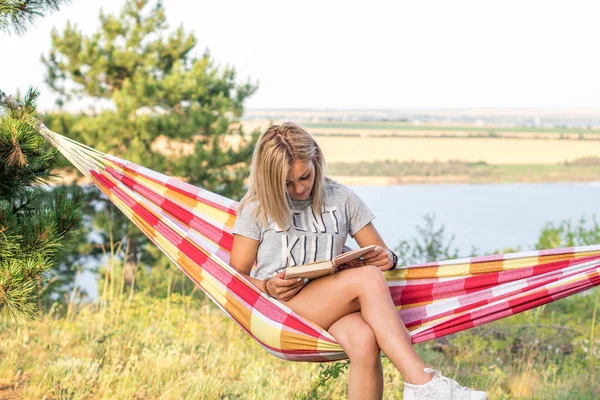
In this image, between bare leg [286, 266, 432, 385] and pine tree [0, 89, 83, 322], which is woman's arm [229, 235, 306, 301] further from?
pine tree [0, 89, 83, 322]

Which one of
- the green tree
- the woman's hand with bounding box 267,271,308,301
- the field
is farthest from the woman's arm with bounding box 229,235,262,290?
the field

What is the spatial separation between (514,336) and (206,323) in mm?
1700

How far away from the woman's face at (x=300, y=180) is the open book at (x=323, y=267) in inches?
9.9

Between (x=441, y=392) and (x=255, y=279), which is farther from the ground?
(x=255, y=279)

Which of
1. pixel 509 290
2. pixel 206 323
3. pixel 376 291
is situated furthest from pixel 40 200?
pixel 206 323

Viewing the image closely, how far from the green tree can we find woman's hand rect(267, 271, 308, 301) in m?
7.22

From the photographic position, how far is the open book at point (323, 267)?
6.63 feet

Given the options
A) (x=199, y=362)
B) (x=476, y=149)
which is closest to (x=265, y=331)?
(x=199, y=362)

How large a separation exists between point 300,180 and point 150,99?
791 centimetres

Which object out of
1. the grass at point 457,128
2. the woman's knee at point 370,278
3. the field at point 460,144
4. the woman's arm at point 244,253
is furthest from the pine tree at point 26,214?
the field at point 460,144

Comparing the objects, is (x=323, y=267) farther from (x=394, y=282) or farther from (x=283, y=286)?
(x=394, y=282)

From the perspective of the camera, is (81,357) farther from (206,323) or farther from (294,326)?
(294,326)

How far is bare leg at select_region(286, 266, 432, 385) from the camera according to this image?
192cm

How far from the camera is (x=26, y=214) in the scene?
221cm
